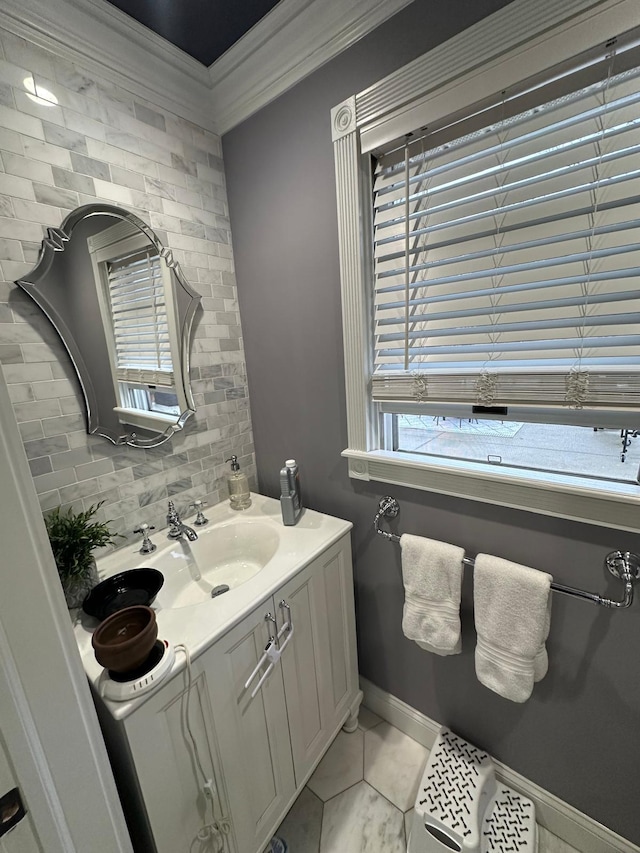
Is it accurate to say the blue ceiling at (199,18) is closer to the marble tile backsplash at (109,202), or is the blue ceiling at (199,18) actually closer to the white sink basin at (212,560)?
the marble tile backsplash at (109,202)

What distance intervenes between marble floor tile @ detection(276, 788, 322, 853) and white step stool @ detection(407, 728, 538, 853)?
308 millimetres

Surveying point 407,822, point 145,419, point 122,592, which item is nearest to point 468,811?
point 407,822

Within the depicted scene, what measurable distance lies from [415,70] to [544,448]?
1.09 m

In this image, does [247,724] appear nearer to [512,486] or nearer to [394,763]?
[394,763]

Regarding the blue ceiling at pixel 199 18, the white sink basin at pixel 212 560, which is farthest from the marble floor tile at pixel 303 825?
the blue ceiling at pixel 199 18

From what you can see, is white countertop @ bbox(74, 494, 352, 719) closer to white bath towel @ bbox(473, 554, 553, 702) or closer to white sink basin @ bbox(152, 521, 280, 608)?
white sink basin @ bbox(152, 521, 280, 608)

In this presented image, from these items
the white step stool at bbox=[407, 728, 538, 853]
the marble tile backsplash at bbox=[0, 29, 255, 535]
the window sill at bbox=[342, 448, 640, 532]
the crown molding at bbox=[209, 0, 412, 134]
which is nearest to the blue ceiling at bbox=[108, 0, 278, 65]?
the crown molding at bbox=[209, 0, 412, 134]

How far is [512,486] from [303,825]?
4.37ft

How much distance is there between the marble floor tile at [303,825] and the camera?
1114mm

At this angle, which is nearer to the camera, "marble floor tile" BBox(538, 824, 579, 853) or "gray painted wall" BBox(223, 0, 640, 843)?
"gray painted wall" BBox(223, 0, 640, 843)

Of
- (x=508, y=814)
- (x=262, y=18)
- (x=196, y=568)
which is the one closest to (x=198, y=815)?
(x=196, y=568)

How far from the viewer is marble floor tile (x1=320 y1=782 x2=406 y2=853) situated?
1103 mm

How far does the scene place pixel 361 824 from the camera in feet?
3.80

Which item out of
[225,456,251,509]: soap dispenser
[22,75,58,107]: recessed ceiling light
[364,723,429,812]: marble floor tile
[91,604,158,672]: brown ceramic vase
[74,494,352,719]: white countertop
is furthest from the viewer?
[225,456,251,509]: soap dispenser
